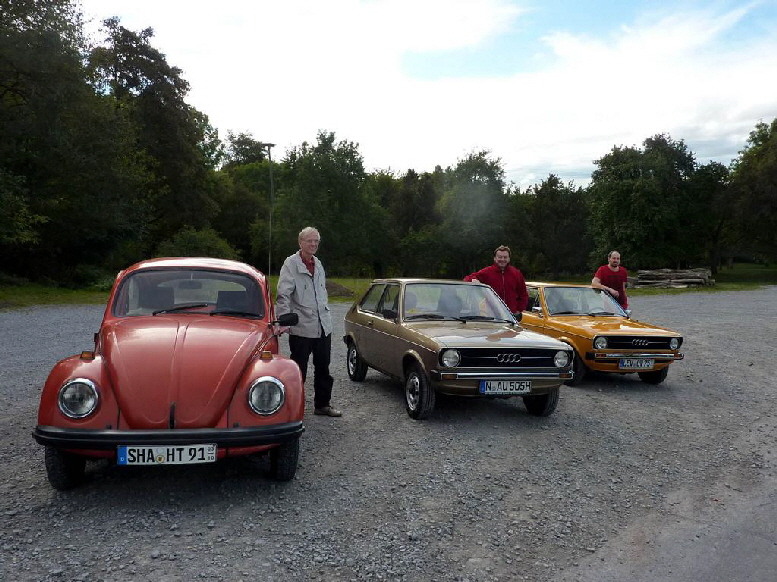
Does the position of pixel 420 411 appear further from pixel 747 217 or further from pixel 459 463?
pixel 747 217

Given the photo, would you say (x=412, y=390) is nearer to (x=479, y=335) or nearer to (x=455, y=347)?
(x=455, y=347)

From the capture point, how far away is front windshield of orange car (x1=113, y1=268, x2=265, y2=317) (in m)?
5.80

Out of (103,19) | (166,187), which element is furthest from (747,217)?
(103,19)

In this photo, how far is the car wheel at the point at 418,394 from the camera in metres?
6.89

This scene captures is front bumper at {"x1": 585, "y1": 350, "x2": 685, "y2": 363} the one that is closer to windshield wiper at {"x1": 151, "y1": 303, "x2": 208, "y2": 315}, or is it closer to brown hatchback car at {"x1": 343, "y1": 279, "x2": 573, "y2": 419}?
brown hatchback car at {"x1": 343, "y1": 279, "x2": 573, "y2": 419}

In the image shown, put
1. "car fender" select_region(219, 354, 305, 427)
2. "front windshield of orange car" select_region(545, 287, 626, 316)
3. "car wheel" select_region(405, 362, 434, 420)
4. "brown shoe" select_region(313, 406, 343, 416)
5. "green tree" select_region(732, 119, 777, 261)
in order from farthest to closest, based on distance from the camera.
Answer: "green tree" select_region(732, 119, 777, 261) < "front windshield of orange car" select_region(545, 287, 626, 316) < "brown shoe" select_region(313, 406, 343, 416) < "car wheel" select_region(405, 362, 434, 420) < "car fender" select_region(219, 354, 305, 427)

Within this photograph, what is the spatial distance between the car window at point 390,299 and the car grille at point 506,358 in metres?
1.62

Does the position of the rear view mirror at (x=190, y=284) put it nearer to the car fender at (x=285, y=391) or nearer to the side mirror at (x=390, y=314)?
the car fender at (x=285, y=391)

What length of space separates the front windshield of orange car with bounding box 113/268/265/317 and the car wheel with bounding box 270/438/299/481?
1.59 metres

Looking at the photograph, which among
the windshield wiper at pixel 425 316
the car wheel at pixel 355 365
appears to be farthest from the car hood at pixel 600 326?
the car wheel at pixel 355 365

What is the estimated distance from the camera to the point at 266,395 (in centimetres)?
461

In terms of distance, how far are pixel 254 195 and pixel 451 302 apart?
61222 mm

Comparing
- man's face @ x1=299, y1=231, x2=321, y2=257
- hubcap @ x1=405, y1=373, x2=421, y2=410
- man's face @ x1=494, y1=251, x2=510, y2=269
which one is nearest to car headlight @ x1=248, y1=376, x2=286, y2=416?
man's face @ x1=299, y1=231, x2=321, y2=257

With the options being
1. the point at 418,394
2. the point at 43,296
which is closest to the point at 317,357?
the point at 418,394
